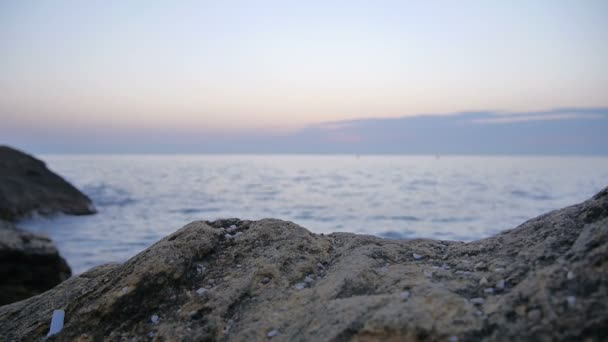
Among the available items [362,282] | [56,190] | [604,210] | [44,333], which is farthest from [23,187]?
[604,210]

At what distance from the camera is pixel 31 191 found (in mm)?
17359

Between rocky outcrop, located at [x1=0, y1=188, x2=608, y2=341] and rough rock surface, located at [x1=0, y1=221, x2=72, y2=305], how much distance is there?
16.1 feet

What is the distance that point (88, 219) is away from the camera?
18109 millimetres

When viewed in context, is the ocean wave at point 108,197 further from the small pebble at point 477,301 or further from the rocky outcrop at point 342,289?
the small pebble at point 477,301

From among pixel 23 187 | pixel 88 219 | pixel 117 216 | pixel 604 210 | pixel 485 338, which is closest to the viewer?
pixel 485 338

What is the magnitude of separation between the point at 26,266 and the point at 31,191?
11.4m

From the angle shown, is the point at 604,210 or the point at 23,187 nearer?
the point at 604,210

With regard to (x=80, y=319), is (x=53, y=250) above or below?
below

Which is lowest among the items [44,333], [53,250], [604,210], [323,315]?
[53,250]

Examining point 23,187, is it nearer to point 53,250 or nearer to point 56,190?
point 56,190

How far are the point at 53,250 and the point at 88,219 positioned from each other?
1091cm

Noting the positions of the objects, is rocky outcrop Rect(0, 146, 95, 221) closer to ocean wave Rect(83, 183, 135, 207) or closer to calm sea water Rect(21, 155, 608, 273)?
calm sea water Rect(21, 155, 608, 273)

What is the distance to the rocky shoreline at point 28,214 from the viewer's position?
24.9 feet

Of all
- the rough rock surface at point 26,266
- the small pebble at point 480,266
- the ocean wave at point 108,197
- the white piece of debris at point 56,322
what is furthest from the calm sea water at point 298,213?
the small pebble at point 480,266
